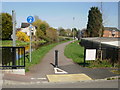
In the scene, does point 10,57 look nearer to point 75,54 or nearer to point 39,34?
point 75,54

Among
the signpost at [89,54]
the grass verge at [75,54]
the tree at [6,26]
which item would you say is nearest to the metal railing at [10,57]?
the signpost at [89,54]

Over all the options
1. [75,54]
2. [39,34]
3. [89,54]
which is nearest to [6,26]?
[39,34]

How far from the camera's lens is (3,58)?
1052 cm

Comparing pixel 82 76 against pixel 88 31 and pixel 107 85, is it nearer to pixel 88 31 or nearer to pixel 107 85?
pixel 107 85

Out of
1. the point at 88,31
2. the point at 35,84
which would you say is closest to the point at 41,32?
the point at 88,31

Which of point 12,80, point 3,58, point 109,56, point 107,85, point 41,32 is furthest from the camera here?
point 41,32

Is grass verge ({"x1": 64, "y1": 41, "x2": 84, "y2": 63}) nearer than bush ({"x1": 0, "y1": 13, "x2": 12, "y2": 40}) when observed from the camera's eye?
Yes

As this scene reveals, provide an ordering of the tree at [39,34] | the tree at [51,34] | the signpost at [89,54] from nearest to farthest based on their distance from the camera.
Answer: the signpost at [89,54] → the tree at [39,34] → the tree at [51,34]

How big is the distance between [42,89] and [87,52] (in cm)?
542

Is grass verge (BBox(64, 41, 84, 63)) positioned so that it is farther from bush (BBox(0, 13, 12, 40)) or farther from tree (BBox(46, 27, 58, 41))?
tree (BBox(46, 27, 58, 41))

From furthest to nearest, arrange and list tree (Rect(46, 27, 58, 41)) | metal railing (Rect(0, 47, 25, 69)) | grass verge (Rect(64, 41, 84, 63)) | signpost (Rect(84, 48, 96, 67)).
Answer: tree (Rect(46, 27, 58, 41)) < grass verge (Rect(64, 41, 84, 63)) < signpost (Rect(84, 48, 96, 67)) < metal railing (Rect(0, 47, 25, 69))

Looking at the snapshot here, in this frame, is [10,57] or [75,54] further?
[75,54]

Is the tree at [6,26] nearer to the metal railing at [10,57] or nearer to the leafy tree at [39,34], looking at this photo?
the leafy tree at [39,34]

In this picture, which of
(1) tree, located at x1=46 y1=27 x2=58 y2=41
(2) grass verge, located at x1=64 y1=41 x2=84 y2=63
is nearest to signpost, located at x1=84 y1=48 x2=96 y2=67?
(2) grass verge, located at x1=64 y1=41 x2=84 y2=63
